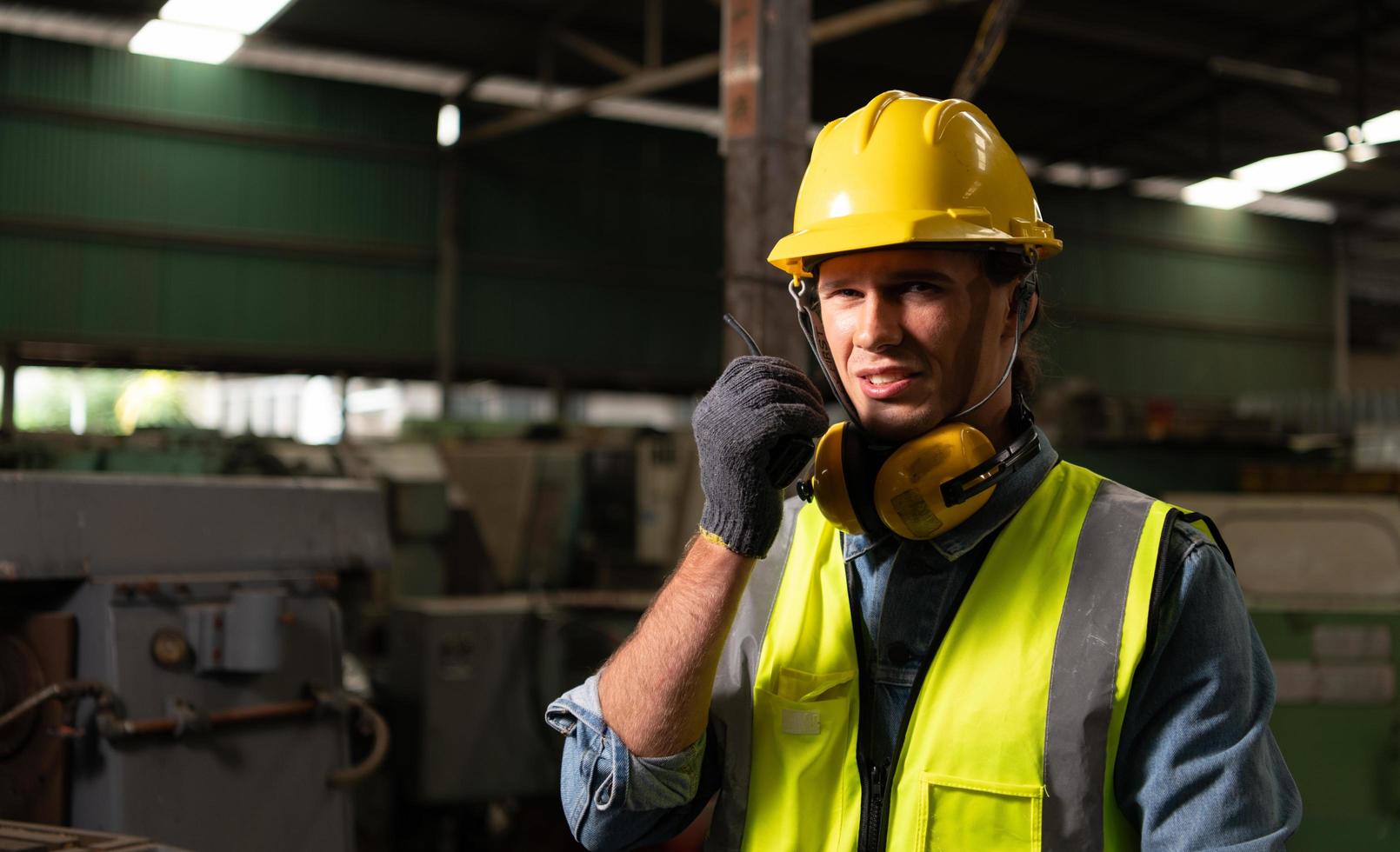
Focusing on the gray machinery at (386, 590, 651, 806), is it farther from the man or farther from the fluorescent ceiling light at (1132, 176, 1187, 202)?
the fluorescent ceiling light at (1132, 176, 1187, 202)

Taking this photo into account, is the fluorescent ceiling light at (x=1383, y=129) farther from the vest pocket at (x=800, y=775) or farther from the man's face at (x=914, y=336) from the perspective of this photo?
the vest pocket at (x=800, y=775)

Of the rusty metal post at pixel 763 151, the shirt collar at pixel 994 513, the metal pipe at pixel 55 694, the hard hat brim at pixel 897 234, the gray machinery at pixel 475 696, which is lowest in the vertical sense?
the gray machinery at pixel 475 696

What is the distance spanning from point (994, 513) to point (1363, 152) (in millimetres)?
15367

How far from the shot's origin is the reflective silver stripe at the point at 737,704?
1.52 m

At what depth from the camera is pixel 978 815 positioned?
1354 mm

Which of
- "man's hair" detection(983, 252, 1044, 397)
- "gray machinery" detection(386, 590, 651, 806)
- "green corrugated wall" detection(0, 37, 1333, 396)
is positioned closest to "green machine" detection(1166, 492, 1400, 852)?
"man's hair" detection(983, 252, 1044, 397)

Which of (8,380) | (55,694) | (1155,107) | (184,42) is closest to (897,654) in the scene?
(55,694)

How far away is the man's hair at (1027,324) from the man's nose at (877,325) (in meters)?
0.15

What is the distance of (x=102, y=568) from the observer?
278 cm

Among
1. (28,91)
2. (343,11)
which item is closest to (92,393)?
(28,91)

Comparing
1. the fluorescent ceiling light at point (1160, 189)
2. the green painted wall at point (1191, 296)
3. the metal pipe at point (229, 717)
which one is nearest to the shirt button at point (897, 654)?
the metal pipe at point (229, 717)

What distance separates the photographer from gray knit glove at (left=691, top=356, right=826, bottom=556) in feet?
4.66

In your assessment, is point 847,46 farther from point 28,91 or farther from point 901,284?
point 901,284

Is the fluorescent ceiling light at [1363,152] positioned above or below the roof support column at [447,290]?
above
